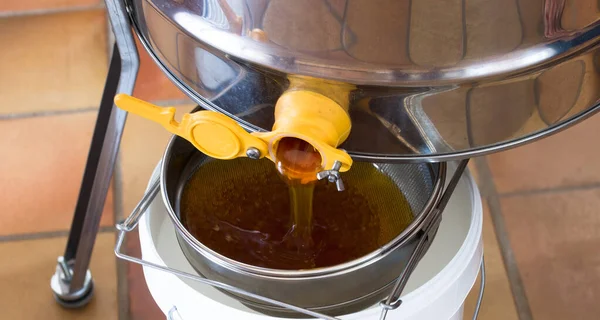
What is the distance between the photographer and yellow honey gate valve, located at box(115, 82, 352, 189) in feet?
1.68

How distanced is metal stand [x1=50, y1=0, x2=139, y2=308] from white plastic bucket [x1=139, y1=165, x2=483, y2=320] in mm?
89

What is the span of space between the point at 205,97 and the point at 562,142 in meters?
0.91

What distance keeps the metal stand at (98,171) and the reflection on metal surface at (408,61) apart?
11cm

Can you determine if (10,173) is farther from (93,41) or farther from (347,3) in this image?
(347,3)

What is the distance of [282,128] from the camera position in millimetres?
514

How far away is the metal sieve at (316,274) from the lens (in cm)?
61

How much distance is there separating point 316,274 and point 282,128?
0.51 feet

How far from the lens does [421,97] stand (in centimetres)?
52

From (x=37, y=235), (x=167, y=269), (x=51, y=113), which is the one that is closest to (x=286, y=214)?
(x=167, y=269)

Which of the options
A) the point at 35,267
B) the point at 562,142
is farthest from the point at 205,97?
the point at 562,142

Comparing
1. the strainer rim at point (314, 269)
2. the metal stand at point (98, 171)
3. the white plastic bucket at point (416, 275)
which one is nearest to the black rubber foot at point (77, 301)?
the metal stand at point (98, 171)

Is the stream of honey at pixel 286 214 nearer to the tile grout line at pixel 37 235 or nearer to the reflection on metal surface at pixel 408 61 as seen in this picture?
the reflection on metal surface at pixel 408 61

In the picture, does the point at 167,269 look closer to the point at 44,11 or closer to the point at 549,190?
the point at 549,190

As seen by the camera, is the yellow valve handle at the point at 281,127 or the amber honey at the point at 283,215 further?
the amber honey at the point at 283,215
